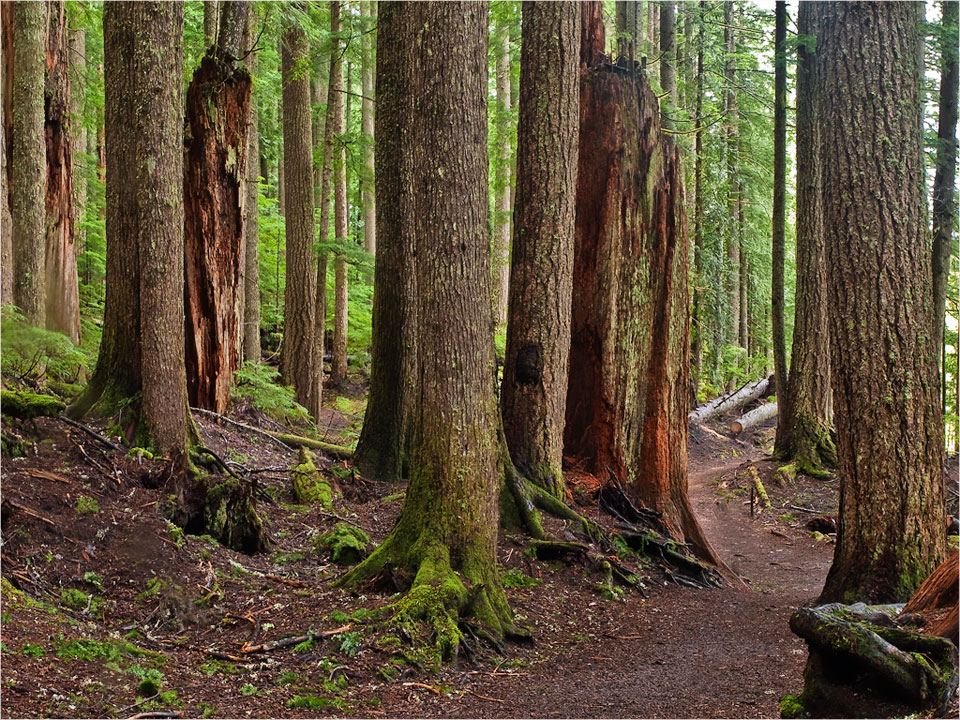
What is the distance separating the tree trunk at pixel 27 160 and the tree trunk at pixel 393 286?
4930 millimetres

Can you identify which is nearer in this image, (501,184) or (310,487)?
(310,487)

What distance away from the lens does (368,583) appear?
20.3ft

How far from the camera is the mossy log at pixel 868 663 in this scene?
3.73 m

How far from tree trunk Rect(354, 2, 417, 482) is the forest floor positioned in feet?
4.38

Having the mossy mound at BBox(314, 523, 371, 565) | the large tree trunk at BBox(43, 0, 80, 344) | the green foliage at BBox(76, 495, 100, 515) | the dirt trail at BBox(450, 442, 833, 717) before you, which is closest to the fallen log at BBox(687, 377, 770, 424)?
the dirt trail at BBox(450, 442, 833, 717)

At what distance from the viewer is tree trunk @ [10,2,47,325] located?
428 inches

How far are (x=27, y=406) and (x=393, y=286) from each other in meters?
4.14

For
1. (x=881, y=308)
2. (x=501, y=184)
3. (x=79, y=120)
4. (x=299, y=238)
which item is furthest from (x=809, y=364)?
(x=79, y=120)

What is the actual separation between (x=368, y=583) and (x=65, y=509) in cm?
235

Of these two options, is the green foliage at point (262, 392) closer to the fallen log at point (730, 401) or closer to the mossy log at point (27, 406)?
the mossy log at point (27, 406)

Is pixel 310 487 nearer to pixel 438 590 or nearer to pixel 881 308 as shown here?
pixel 438 590

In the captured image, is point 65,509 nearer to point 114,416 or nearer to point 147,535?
point 147,535

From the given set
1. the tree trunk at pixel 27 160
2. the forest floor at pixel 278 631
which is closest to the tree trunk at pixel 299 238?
the tree trunk at pixel 27 160

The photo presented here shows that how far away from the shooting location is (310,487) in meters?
8.72
